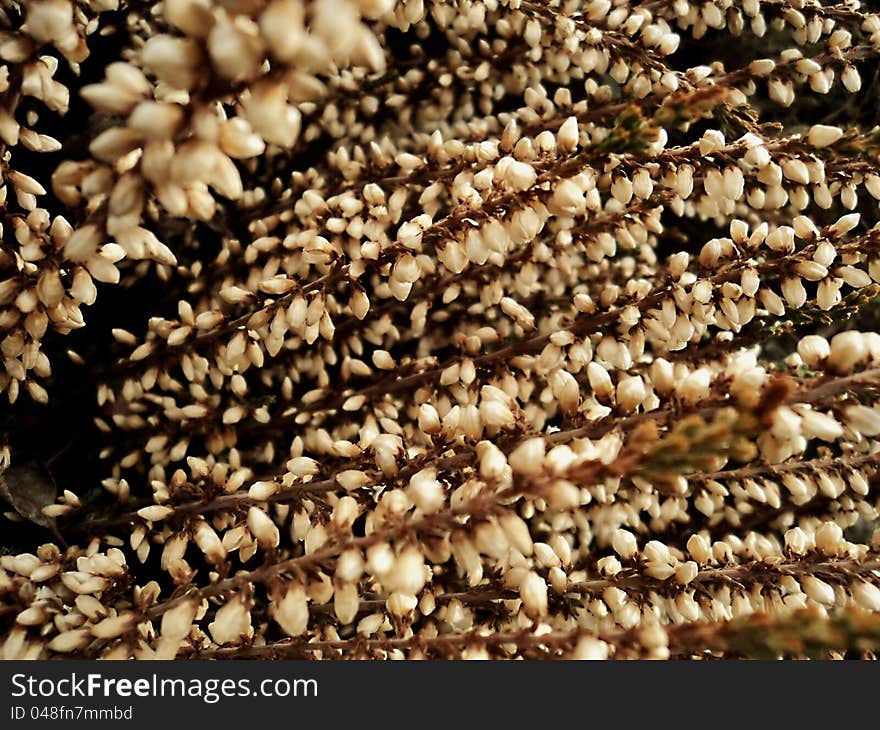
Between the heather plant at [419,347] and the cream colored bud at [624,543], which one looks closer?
the heather plant at [419,347]

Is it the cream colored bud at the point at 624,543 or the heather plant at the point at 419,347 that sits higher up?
the heather plant at the point at 419,347

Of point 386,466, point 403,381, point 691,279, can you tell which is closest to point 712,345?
point 691,279

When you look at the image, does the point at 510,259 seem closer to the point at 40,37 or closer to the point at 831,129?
the point at 831,129

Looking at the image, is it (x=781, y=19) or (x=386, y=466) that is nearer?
(x=386, y=466)

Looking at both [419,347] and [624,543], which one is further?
[419,347]

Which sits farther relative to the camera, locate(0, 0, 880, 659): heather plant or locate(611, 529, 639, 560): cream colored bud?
locate(611, 529, 639, 560): cream colored bud

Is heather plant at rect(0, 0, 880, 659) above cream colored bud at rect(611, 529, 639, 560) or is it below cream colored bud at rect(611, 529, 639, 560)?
above

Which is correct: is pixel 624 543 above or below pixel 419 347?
below

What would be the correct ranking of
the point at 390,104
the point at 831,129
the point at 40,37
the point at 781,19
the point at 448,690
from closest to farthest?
the point at 40,37, the point at 448,690, the point at 831,129, the point at 781,19, the point at 390,104
